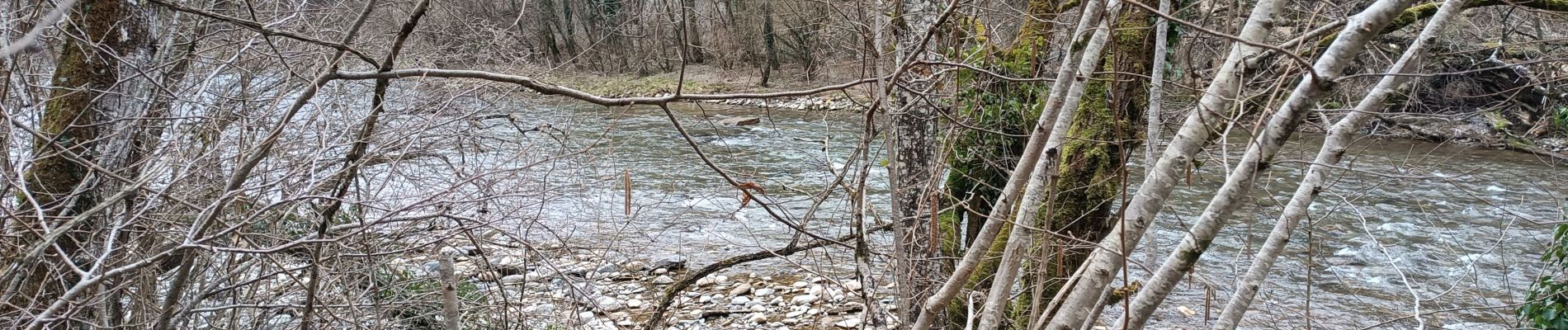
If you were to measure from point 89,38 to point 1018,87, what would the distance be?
14.2ft

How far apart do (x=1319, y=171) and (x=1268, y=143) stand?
3.24 ft

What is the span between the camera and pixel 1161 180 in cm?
226

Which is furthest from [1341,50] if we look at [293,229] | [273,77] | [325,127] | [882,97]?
[273,77]

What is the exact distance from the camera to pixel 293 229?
3908mm

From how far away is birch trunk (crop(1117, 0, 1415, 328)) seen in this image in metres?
2.03

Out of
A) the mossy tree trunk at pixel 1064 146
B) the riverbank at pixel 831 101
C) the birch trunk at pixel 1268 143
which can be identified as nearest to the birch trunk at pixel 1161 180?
the birch trunk at pixel 1268 143

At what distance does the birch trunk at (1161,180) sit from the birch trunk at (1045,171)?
0.16 m

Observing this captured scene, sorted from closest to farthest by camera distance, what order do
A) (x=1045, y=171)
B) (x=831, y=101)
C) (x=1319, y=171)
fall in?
(x=1045, y=171)
(x=1319, y=171)
(x=831, y=101)

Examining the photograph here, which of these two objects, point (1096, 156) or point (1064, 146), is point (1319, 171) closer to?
point (1096, 156)

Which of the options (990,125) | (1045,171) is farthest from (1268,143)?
(990,125)

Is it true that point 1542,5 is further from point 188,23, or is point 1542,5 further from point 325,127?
point 188,23

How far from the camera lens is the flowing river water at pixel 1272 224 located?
5.82m

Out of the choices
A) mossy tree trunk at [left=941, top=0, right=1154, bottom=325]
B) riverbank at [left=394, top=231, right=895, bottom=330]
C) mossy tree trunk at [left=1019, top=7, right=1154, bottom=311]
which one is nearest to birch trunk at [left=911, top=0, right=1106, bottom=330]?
mossy tree trunk at [left=941, top=0, right=1154, bottom=325]

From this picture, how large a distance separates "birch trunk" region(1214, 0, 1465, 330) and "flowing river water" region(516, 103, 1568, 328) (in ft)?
5.56
